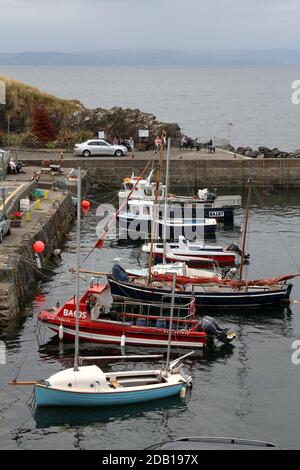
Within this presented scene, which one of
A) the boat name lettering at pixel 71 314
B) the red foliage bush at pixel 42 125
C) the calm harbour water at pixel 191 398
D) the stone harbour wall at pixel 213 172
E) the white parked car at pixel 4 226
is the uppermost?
the red foliage bush at pixel 42 125

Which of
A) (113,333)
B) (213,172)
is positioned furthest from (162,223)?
(113,333)

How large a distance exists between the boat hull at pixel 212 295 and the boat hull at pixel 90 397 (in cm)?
1148

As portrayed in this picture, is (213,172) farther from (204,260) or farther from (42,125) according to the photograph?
(204,260)

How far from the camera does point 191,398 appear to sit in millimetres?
33469

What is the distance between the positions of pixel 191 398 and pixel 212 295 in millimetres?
11738

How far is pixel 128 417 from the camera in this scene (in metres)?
32.0

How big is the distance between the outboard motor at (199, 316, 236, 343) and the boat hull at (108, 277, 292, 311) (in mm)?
4519

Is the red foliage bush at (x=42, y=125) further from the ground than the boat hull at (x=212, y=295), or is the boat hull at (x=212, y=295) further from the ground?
the red foliage bush at (x=42, y=125)

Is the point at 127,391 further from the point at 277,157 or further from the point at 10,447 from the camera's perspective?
the point at 277,157

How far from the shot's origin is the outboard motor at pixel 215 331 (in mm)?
39250

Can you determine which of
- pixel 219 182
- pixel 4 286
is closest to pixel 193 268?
pixel 4 286

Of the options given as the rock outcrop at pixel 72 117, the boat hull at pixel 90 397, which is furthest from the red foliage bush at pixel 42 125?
the boat hull at pixel 90 397

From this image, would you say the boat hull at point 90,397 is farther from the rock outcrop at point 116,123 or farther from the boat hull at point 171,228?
the rock outcrop at point 116,123

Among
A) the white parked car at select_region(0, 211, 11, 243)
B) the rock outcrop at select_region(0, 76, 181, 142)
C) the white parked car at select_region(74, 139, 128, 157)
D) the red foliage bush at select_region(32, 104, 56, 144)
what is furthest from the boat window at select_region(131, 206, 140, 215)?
the rock outcrop at select_region(0, 76, 181, 142)
